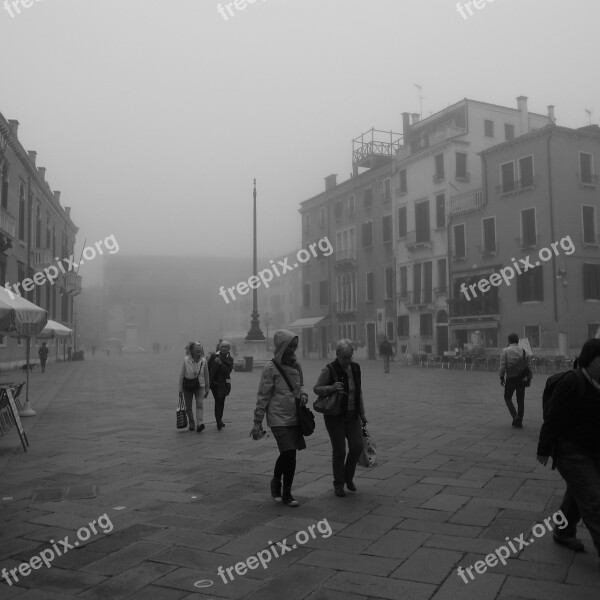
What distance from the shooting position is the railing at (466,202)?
109 ft

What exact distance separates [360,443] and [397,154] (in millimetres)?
35526

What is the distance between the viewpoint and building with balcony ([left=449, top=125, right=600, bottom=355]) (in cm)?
2783

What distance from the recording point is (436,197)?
35781 mm

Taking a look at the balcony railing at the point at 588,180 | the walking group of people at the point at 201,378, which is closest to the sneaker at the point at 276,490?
the walking group of people at the point at 201,378

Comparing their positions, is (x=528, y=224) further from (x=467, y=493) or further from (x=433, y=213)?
(x=467, y=493)

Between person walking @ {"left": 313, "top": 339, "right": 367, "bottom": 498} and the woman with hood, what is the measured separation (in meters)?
0.30

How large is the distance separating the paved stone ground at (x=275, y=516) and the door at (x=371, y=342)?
31348 mm

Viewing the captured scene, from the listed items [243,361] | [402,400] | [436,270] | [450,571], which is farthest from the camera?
[436,270]

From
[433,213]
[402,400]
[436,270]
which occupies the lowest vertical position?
[402,400]

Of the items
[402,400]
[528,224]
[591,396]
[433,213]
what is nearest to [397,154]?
[433,213]

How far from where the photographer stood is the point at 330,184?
162 ft

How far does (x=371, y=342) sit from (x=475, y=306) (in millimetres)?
11180

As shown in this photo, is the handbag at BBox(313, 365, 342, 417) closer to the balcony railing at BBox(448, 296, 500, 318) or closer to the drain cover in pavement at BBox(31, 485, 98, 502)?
the drain cover in pavement at BBox(31, 485, 98, 502)

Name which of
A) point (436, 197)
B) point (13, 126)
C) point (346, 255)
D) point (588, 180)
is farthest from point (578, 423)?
point (346, 255)
